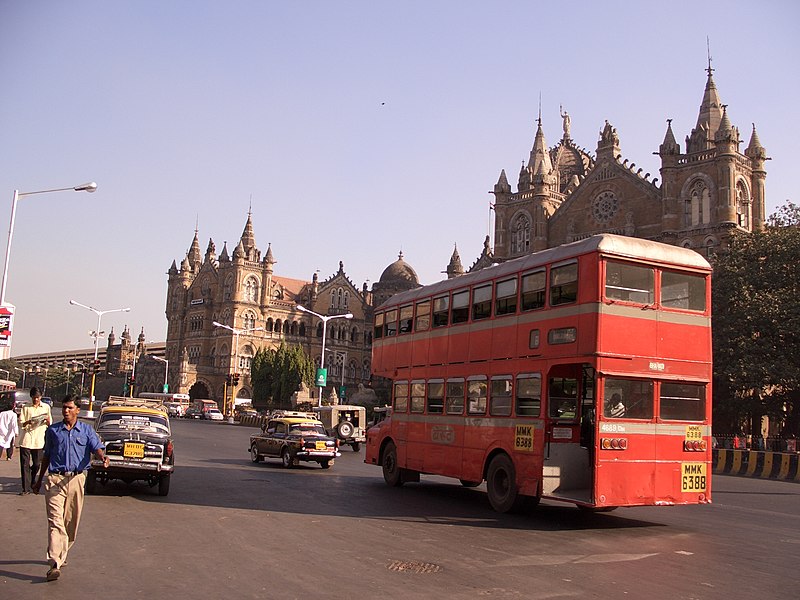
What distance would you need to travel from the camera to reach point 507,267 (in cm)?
1466

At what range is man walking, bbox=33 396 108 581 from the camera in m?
7.84

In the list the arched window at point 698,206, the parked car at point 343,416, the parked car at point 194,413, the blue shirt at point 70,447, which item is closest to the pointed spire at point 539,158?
the arched window at point 698,206

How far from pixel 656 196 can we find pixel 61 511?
192ft

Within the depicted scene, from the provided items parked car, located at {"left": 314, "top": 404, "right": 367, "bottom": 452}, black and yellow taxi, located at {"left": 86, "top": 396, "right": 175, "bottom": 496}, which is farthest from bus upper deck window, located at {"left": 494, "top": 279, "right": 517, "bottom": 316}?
parked car, located at {"left": 314, "top": 404, "right": 367, "bottom": 452}

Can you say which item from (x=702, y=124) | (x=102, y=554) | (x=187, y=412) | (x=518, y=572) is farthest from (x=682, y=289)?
(x=187, y=412)

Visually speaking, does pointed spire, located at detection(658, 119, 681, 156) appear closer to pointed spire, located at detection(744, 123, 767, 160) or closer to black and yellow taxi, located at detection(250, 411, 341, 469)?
pointed spire, located at detection(744, 123, 767, 160)

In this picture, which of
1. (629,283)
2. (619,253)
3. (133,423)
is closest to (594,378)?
(629,283)

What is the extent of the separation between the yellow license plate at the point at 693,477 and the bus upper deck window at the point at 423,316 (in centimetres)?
642

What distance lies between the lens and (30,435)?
1417 centimetres

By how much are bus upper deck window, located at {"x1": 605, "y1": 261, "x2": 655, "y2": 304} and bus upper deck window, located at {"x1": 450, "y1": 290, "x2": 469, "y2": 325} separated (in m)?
3.87

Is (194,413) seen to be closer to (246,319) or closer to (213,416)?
(213,416)

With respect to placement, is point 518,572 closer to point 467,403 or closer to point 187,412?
point 467,403

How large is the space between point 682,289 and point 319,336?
90.8m

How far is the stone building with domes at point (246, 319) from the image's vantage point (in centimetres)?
9481
